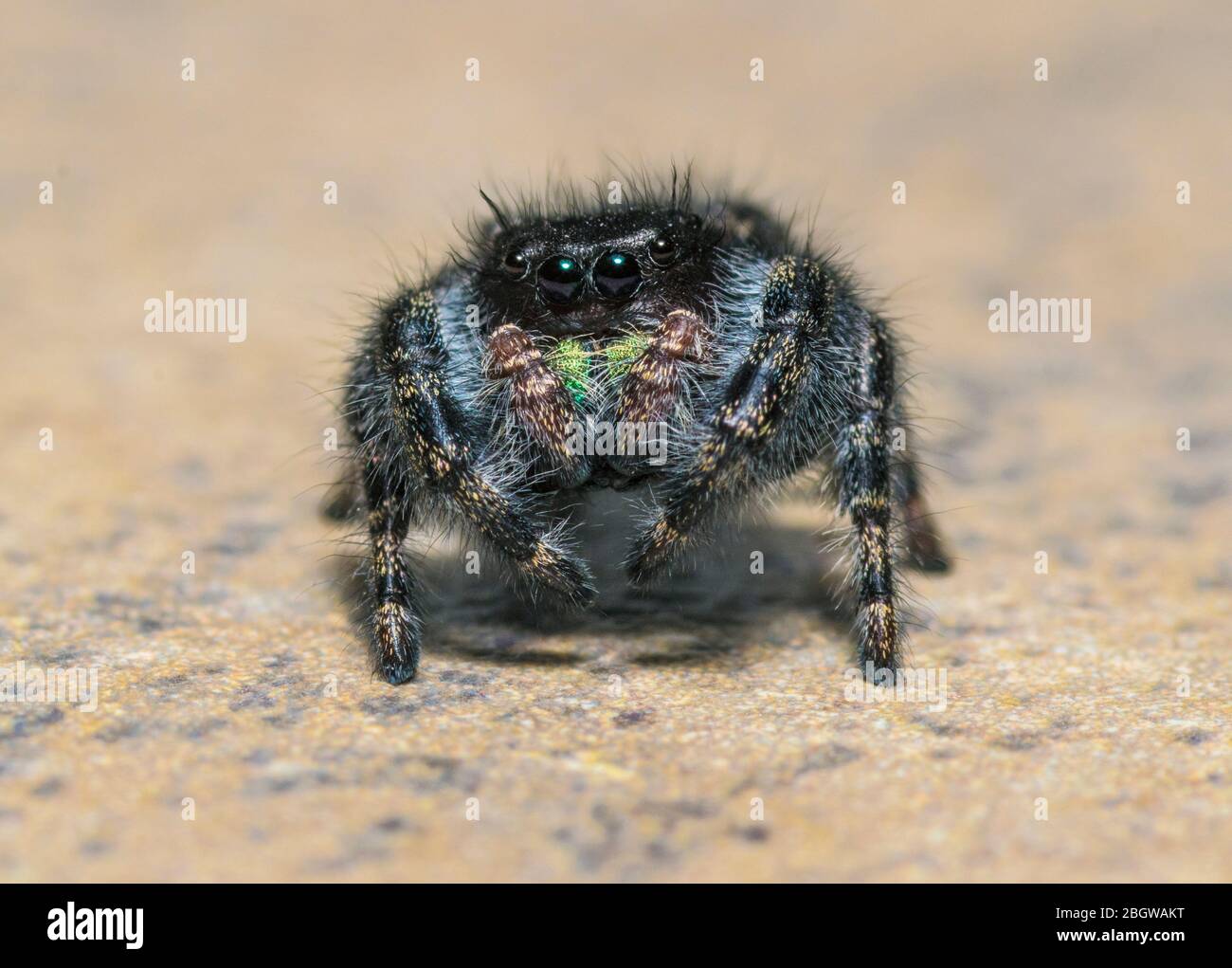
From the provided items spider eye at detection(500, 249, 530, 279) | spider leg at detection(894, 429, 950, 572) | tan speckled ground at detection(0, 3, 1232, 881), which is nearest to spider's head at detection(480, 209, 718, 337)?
spider eye at detection(500, 249, 530, 279)

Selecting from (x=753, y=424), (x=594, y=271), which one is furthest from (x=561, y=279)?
(x=753, y=424)

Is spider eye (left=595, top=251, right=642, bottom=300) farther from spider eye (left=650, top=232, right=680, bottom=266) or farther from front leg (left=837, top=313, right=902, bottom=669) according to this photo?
front leg (left=837, top=313, right=902, bottom=669)

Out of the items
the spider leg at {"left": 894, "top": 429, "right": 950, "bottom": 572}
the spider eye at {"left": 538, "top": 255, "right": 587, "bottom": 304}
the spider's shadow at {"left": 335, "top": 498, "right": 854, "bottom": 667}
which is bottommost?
the spider's shadow at {"left": 335, "top": 498, "right": 854, "bottom": 667}

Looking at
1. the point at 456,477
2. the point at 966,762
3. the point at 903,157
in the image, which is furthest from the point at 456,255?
the point at 903,157

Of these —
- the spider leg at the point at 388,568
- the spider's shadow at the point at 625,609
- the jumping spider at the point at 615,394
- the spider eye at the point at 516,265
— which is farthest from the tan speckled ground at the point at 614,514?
the spider eye at the point at 516,265

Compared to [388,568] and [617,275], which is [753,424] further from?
[388,568]

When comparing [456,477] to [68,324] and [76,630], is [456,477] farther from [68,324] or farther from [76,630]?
[68,324]
